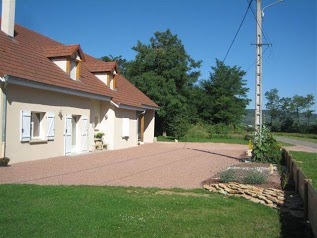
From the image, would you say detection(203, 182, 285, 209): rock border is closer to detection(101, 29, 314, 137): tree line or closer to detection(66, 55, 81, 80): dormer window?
detection(66, 55, 81, 80): dormer window

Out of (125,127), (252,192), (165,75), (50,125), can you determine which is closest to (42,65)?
(50,125)

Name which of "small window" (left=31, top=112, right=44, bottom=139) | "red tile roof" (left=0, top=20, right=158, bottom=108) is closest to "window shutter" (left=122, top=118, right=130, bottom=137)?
"red tile roof" (left=0, top=20, right=158, bottom=108)

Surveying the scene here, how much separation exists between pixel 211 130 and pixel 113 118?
2545 cm

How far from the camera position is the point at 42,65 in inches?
688

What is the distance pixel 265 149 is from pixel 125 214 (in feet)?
→ 36.7

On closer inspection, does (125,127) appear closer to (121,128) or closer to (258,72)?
(121,128)

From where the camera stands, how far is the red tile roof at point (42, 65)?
15171 millimetres

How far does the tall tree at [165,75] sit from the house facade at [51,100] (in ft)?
38.5

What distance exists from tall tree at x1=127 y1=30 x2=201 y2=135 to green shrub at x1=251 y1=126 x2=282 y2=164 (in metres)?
18.9

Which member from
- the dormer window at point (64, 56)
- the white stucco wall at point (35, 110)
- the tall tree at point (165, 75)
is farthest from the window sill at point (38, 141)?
the tall tree at point (165, 75)

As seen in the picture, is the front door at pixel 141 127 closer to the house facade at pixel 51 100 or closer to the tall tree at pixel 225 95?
the house facade at pixel 51 100

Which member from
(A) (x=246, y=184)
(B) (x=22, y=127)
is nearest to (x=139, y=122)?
(B) (x=22, y=127)

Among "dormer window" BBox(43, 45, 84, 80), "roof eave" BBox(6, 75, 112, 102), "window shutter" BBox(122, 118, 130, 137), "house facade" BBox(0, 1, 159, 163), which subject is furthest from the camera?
"window shutter" BBox(122, 118, 130, 137)

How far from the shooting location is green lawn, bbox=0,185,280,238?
5.86 meters
